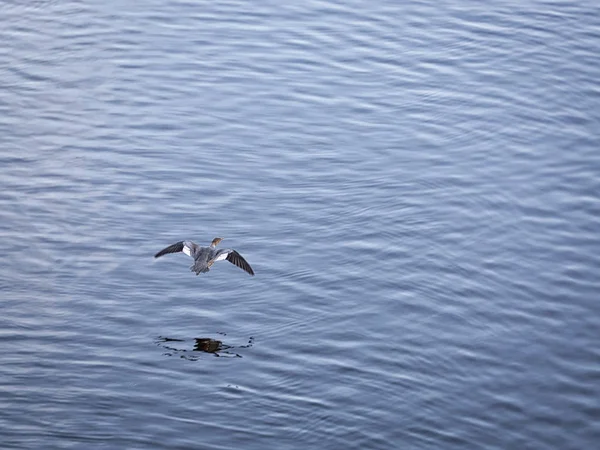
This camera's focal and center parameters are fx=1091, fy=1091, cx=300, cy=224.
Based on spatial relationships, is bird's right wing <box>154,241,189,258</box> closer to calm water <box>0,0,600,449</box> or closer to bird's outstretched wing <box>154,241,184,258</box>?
bird's outstretched wing <box>154,241,184,258</box>

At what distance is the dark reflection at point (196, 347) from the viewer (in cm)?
1576

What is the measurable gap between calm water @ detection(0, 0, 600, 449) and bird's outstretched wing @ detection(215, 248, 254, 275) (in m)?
0.62

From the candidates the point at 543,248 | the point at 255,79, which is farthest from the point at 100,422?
the point at 255,79

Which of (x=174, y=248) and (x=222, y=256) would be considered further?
(x=174, y=248)

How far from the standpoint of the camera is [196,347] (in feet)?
52.3

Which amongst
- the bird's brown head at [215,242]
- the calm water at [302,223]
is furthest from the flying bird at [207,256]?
the calm water at [302,223]

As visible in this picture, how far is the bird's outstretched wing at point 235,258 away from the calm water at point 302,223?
0.62 metres

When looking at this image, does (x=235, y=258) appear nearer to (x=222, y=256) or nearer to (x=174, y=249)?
(x=222, y=256)

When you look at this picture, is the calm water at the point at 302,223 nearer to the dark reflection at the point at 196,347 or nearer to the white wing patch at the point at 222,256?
the dark reflection at the point at 196,347

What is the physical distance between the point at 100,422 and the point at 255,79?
11.8 m

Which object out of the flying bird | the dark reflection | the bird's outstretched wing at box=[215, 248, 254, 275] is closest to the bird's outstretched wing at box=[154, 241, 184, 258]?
the flying bird

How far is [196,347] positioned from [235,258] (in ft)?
5.49

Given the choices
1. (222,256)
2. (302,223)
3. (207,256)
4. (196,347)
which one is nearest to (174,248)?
(207,256)

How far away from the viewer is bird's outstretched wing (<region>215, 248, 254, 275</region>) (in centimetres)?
1681
